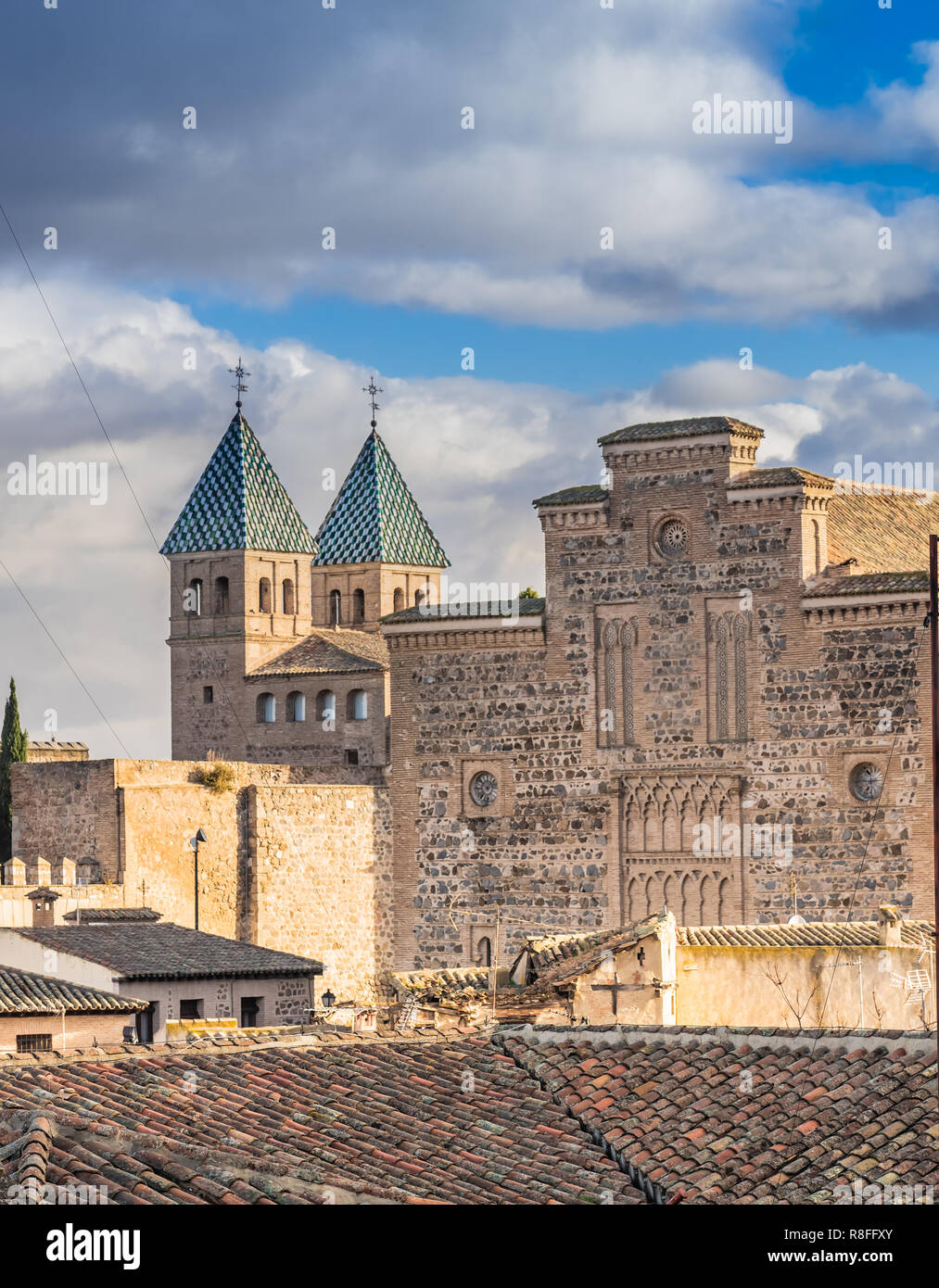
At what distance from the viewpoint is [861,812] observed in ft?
105

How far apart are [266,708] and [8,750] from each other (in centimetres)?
668

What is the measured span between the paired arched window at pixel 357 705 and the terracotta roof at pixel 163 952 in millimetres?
18395

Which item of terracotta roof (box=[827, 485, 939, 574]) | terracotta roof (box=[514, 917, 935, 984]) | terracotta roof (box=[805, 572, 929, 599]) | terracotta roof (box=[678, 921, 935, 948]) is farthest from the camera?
terracotta roof (box=[827, 485, 939, 574])

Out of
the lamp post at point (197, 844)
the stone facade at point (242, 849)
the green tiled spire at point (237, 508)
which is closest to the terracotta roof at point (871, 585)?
the stone facade at point (242, 849)

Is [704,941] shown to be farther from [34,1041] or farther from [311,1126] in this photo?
[311,1126]

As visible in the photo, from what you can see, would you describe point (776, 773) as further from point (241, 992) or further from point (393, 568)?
point (393, 568)

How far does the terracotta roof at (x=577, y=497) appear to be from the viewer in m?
34.1

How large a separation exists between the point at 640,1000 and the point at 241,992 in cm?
987

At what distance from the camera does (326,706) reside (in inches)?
1978

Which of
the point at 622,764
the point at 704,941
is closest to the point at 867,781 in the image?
the point at 622,764

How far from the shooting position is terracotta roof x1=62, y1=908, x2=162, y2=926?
31.7 meters

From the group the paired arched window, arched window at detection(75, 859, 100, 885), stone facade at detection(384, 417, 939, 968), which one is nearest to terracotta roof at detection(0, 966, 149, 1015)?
arched window at detection(75, 859, 100, 885)

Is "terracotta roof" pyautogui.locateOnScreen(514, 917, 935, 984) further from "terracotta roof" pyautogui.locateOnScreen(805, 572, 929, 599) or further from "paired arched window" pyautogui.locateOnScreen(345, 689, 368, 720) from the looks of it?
"paired arched window" pyautogui.locateOnScreen(345, 689, 368, 720)

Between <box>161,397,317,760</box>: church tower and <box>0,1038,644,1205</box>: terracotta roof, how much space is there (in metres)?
37.0
